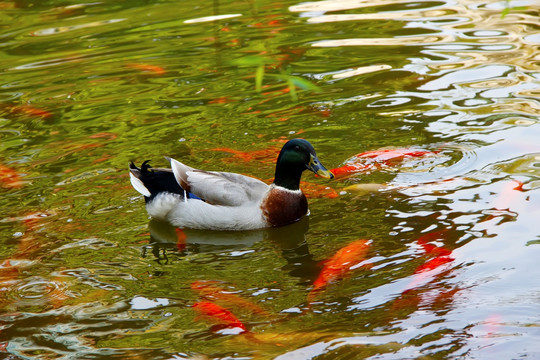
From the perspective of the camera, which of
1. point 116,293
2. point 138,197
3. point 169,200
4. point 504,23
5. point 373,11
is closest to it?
point 116,293

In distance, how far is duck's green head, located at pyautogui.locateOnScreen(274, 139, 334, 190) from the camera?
7.15m

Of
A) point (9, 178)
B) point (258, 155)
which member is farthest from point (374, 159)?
point (9, 178)

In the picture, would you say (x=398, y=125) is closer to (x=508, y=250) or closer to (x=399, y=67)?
(x=399, y=67)

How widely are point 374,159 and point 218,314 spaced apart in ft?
9.84

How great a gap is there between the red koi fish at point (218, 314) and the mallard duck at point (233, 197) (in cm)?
155

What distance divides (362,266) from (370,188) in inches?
58.4

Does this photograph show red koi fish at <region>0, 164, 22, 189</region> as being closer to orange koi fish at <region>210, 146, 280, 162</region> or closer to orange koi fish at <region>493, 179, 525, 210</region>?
orange koi fish at <region>210, 146, 280, 162</region>

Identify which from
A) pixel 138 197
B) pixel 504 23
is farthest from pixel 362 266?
pixel 504 23

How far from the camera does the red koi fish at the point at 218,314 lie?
5445mm

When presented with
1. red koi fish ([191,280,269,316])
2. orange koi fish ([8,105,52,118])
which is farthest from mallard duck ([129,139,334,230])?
orange koi fish ([8,105,52,118])

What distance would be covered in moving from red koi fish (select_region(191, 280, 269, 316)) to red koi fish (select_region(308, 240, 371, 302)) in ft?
1.33

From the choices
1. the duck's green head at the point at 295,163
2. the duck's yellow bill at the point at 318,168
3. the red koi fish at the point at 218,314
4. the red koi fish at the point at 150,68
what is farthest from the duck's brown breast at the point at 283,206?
the red koi fish at the point at 150,68

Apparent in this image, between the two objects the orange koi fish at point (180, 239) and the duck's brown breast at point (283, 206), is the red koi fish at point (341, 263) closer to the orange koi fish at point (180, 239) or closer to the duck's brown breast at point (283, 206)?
the duck's brown breast at point (283, 206)

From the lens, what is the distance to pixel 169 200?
725 centimetres
